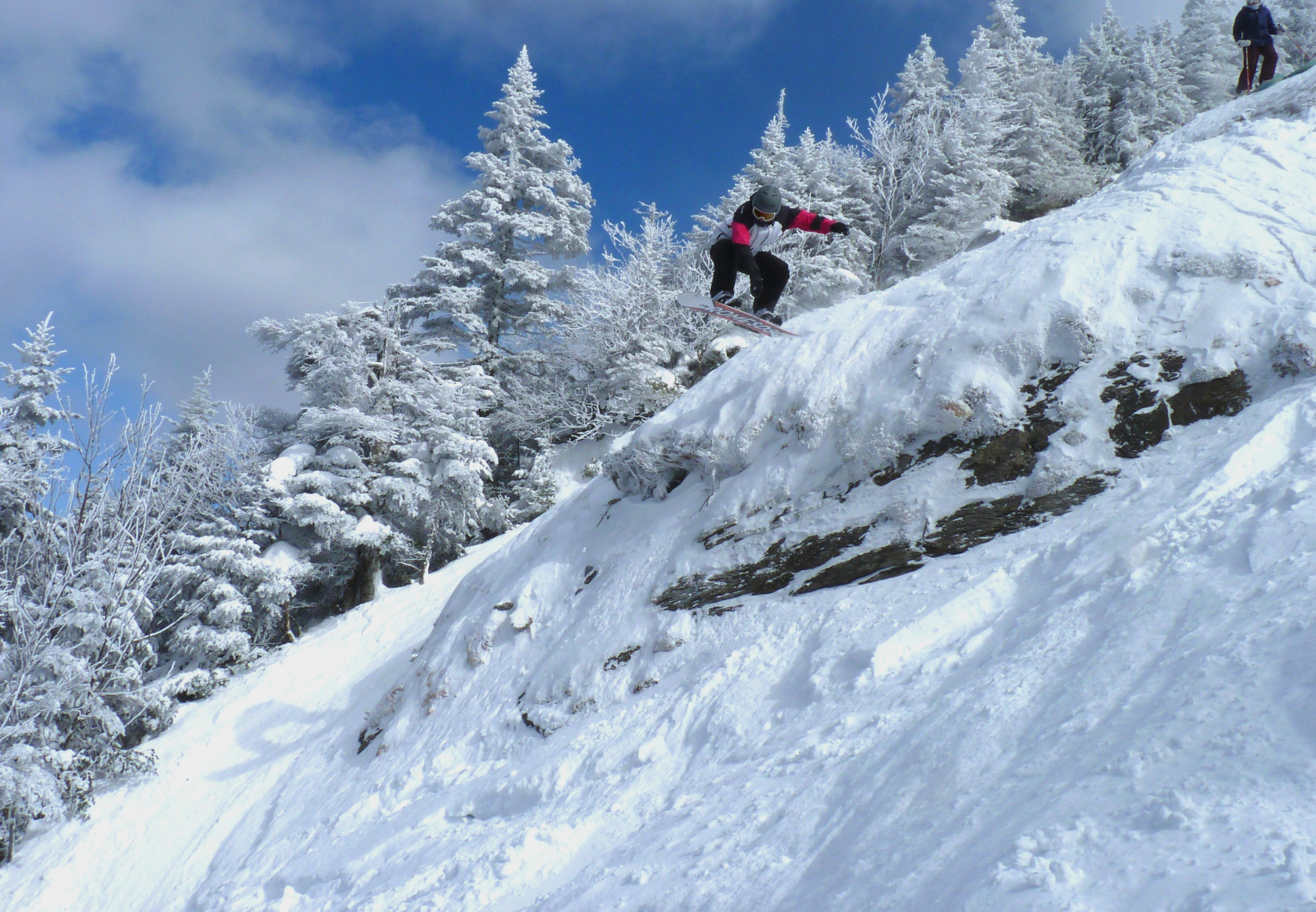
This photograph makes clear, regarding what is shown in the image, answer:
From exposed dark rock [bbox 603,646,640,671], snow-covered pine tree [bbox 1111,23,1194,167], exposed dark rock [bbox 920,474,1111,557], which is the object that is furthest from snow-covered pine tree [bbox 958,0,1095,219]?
exposed dark rock [bbox 603,646,640,671]

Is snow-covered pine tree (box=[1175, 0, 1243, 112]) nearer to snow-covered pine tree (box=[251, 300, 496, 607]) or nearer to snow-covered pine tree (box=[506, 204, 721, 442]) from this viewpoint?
snow-covered pine tree (box=[506, 204, 721, 442])

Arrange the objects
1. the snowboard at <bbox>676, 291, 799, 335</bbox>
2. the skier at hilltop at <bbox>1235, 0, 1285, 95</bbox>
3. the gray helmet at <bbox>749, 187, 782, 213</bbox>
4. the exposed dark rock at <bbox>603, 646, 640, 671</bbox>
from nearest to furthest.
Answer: the exposed dark rock at <bbox>603, 646, 640, 671</bbox>, the gray helmet at <bbox>749, 187, 782, 213</bbox>, the snowboard at <bbox>676, 291, 799, 335</bbox>, the skier at hilltop at <bbox>1235, 0, 1285, 95</bbox>

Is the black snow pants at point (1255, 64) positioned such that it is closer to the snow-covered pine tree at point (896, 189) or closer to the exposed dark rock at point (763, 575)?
the snow-covered pine tree at point (896, 189)

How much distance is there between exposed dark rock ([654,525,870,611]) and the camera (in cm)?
566

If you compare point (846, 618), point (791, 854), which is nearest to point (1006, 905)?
point (791, 854)

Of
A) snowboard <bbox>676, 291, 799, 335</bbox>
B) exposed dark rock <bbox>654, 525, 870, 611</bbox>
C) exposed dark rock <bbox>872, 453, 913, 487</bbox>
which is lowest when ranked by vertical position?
exposed dark rock <bbox>654, 525, 870, 611</bbox>

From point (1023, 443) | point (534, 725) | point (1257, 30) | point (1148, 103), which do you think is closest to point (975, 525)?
point (1023, 443)

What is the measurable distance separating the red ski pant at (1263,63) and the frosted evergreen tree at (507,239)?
56.7ft

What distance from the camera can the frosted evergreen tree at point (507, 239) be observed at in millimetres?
20656

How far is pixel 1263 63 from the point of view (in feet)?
43.5

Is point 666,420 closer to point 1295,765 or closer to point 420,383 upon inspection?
point 1295,765

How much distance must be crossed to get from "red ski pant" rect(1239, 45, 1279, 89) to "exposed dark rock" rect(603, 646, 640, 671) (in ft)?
51.4

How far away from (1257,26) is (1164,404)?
1315 cm

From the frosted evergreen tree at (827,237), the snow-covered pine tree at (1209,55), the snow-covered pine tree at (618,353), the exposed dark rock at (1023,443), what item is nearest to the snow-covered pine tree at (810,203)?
the frosted evergreen tree at (827,237)
